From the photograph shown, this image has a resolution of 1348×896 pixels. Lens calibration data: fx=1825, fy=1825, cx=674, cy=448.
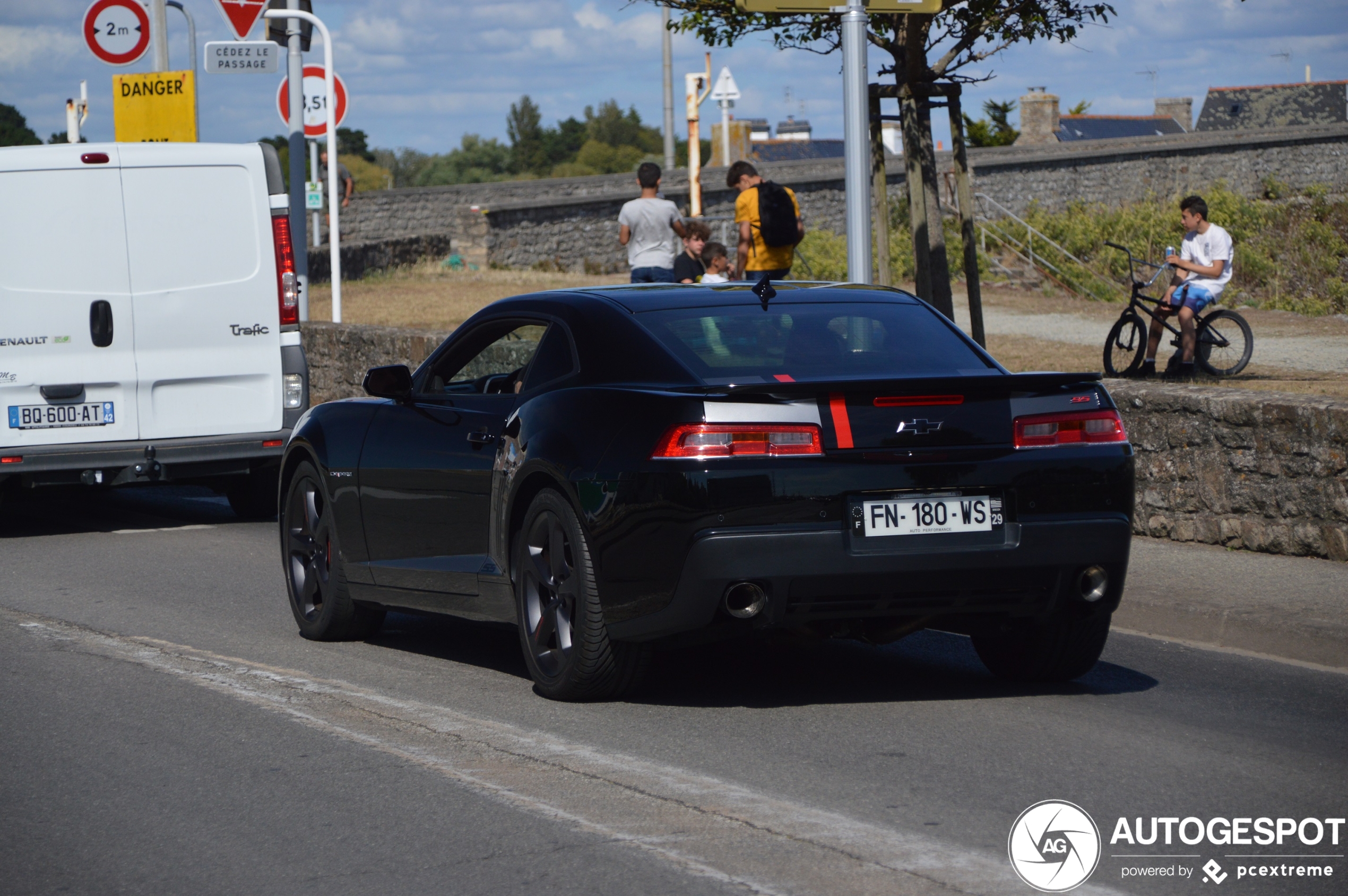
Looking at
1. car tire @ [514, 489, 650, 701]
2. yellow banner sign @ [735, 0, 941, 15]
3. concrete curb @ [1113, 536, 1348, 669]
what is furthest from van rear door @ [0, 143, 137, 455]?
concrete curb @ [1113, 536, 1348, 669]

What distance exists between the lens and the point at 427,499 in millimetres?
7098

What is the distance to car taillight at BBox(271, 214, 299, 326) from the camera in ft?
38.7

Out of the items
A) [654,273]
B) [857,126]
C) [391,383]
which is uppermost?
[857,126]

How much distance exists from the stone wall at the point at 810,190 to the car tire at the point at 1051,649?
28.9 meters

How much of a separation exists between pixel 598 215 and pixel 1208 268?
29.0 metres

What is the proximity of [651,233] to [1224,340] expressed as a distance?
5.05 m

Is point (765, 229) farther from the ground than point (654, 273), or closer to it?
farther from the ground

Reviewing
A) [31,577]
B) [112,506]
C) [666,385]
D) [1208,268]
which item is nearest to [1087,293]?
[1208,268]

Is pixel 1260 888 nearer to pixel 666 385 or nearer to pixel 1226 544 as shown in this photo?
pixel 666 385

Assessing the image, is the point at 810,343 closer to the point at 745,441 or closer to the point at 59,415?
the point at 745,441

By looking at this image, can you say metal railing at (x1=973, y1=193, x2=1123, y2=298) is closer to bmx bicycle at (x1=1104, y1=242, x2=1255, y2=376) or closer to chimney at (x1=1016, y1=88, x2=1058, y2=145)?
bmx bicycle at (x1=1104, y1=242, x2=1255, y2=376)

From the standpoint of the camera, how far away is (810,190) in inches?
1892

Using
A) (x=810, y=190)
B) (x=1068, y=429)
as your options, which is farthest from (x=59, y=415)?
(x=810, y=190)

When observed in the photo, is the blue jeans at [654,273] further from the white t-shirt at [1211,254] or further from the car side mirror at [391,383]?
the car side mirror at [391,383]
